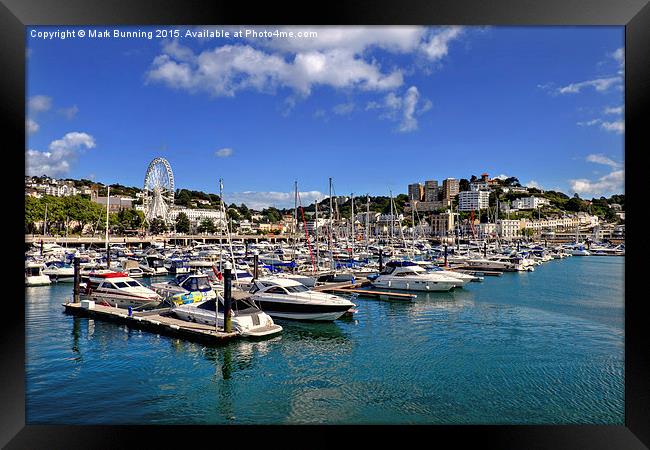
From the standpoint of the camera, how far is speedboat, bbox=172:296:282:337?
948 cm

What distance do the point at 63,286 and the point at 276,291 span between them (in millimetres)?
11718

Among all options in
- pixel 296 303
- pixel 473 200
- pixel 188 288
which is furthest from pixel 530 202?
pixel 296 303

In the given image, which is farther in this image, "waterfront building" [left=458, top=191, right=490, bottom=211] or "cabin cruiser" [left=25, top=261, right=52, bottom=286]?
"waterfront building" [left=458, top=191, right=490, bottom=211]

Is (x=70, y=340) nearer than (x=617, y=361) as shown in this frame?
No

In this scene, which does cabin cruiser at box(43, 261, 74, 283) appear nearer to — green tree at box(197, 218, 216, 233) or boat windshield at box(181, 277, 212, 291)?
boat windshield at box(181, 277, 212, 291)

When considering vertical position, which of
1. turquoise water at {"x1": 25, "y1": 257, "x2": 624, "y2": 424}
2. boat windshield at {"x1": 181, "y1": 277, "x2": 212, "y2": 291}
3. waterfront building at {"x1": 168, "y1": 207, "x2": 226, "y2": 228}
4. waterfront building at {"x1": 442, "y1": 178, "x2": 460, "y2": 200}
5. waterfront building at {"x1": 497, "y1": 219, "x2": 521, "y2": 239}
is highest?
waterfront building at {"x1": 442, "y1": 178, "x2": 460, "y2": 200}

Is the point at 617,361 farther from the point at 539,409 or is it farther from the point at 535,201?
the point at 535,201

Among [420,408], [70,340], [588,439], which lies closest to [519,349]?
[420,408]

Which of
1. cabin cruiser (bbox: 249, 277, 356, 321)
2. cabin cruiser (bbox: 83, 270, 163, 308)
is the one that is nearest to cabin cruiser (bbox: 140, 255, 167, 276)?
cabin cruiser (bbox: 83, 270, 163, 308)

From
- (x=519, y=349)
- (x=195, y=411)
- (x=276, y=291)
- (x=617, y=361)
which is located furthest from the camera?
(x=276, y=291)

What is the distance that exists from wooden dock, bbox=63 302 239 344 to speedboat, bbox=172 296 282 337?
7.7 inches
